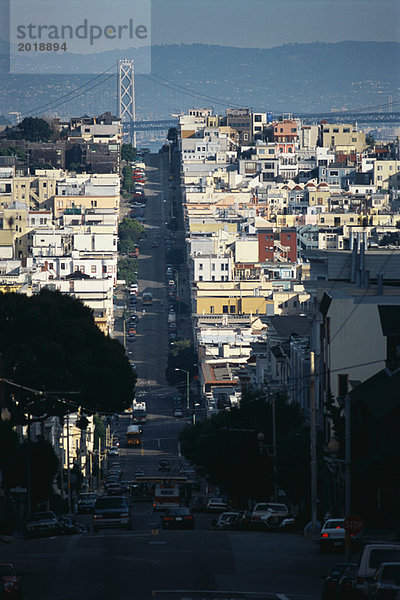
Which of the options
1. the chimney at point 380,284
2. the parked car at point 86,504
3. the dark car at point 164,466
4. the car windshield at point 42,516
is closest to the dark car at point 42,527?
the car windshield at point 42,516

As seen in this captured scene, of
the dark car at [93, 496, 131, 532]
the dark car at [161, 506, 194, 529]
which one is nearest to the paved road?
the dark car at [93, 496, 131, 532]

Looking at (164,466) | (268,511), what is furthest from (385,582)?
(164,466)

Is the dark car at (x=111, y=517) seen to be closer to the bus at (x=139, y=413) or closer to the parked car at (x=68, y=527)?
the parked car at (x=68, y=527)

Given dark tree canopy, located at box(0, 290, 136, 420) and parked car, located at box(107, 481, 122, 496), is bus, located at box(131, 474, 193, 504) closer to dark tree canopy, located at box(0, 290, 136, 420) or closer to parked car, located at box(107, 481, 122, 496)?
parked car, located at box(107, 481, 122, 496)

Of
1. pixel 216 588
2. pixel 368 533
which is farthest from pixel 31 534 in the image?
pixel 216 588

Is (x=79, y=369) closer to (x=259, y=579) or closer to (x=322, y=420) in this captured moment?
(x=322, y=420)
